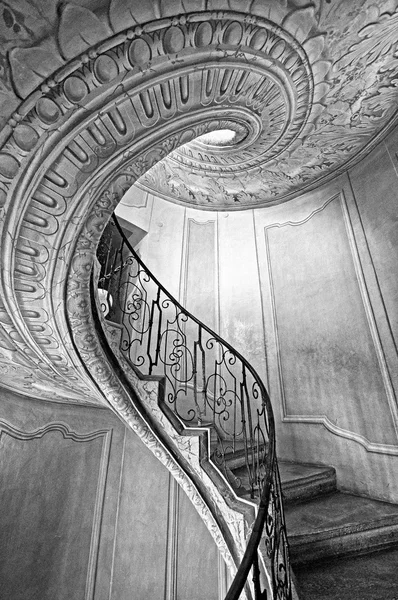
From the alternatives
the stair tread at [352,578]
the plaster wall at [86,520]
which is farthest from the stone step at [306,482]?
the plaster wall at [86,520]

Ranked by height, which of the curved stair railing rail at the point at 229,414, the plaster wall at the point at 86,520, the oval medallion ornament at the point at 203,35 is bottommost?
the plaster wall at the point at 86,520

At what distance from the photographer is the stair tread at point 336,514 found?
7.09 feet

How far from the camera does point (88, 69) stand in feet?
4.60

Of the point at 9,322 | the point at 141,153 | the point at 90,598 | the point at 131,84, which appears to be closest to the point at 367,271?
the point at 141,153

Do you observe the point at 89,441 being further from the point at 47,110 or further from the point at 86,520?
the point at 47,110

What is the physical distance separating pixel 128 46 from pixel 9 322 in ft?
6.03

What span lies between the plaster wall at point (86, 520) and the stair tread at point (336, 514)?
150cm

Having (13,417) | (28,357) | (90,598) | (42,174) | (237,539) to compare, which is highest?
(42,174)

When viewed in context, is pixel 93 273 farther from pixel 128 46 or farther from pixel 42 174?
pixel 128 46

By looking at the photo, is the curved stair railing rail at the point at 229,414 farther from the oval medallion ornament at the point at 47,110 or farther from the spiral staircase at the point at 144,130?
the oval medallion ornament at the point at 47,110

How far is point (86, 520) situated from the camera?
3.49 meters

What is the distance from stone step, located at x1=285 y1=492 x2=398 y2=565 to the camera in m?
2.04

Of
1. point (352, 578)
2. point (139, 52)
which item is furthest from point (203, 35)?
point (352, 578)

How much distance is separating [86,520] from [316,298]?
3.68 meters
